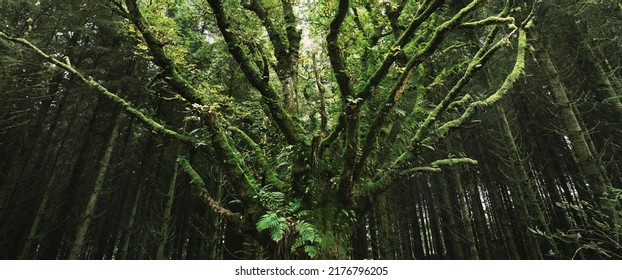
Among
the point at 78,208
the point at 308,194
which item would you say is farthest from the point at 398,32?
the point at 78,208

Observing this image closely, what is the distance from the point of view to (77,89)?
13.1 m

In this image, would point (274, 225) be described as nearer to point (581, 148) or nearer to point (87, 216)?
point (581, 148)

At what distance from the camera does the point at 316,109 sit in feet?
20.0

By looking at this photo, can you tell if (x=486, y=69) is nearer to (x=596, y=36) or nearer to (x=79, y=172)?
(x=596, y=36)

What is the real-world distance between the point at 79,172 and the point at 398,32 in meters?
14.3

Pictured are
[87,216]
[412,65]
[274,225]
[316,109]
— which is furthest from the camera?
[87,216]

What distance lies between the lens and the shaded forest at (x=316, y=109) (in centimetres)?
412

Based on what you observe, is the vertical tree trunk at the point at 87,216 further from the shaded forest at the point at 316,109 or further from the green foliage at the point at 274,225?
the green foliage at the point at 274,225

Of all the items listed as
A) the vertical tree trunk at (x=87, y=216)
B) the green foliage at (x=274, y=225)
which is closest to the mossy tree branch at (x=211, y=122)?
the green foliage at (x=274, y=225)

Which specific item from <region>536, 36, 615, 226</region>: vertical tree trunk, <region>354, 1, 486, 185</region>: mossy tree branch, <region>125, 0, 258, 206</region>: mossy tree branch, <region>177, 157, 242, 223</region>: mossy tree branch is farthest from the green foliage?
<region>536, 36, 615, 226</region>: vertical tree trunk

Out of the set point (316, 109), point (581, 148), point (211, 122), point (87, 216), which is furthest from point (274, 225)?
point (87, 216)

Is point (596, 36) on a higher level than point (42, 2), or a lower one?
lower

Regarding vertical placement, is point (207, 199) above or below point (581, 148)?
below

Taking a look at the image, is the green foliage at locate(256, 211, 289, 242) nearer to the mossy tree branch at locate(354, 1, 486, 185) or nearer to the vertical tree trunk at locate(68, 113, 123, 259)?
the mossy tree branch at locate(354, 1, 486, 185)
